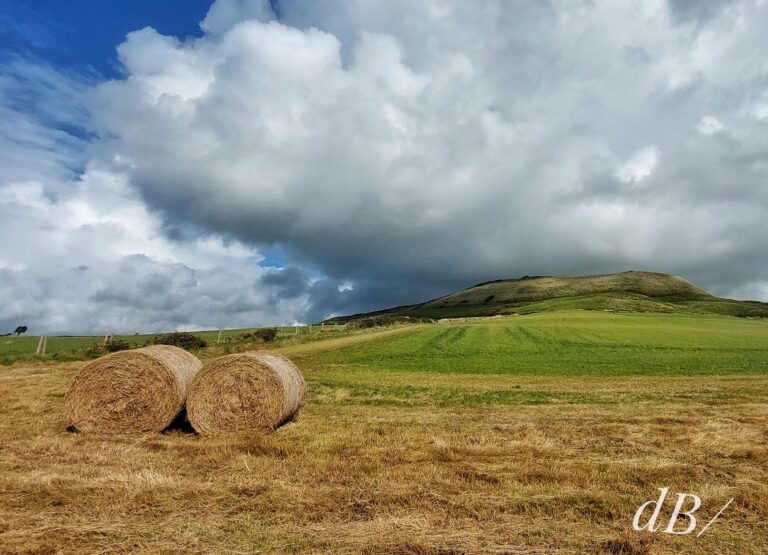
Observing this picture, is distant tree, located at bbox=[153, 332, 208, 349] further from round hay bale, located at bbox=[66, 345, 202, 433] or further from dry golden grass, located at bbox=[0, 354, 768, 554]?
dry golden grass, located at bbox=[0, 354, 768, 554]

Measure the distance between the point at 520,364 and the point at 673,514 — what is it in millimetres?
25877

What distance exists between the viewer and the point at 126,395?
12.1 m

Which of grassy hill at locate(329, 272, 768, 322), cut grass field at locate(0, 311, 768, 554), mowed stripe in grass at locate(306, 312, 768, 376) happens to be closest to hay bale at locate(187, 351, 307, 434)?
cut grass field at locate(0, 311, 768, 554)

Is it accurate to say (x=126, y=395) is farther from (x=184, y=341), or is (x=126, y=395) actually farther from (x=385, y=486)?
(x=184, y=341)

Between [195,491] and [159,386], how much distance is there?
604 centimetres

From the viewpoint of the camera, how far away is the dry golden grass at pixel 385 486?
538cm

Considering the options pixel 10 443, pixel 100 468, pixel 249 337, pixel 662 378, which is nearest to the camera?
pixel 100 468

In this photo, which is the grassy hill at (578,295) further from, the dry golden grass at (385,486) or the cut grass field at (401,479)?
the dry golden grass at (385,486)

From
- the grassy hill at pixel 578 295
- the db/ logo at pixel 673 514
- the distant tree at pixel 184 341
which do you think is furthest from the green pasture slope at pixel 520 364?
the grassy hill at pixel 578 295

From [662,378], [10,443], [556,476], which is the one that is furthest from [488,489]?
[662,378]

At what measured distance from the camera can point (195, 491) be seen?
679 cm

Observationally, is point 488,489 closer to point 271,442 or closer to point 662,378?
point 271,442

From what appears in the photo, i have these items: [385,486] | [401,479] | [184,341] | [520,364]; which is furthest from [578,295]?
[385,486]

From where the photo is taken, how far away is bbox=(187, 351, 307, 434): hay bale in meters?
11.8
